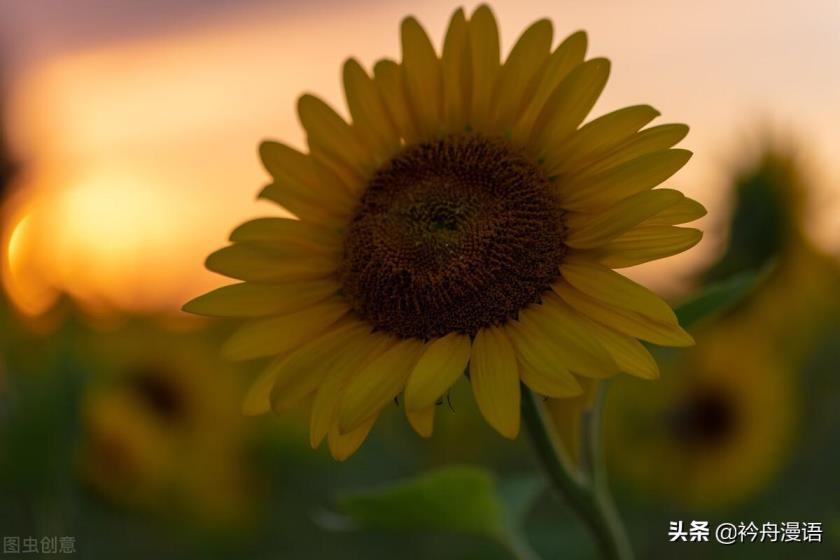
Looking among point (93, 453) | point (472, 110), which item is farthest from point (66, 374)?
point (472, 110)

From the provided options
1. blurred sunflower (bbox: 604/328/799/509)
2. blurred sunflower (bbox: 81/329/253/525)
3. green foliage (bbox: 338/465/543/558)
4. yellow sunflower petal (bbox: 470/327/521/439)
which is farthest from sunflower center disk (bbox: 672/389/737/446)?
yellow sunflower petal (bbox: 470/327/521/439)

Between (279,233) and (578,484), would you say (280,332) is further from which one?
(578,484)

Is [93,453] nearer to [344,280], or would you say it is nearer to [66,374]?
[66,374]

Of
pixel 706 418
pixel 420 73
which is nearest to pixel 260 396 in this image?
pixel 420 73

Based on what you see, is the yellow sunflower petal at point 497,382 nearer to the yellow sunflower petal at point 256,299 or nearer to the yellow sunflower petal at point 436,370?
the yellow sunflower petal at point 436,370

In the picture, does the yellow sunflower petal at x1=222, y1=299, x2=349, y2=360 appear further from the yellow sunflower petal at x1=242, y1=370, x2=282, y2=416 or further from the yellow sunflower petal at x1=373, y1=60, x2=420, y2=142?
the yellow sunflower petal at x1=373, y1=60, x2=420, y2=142
